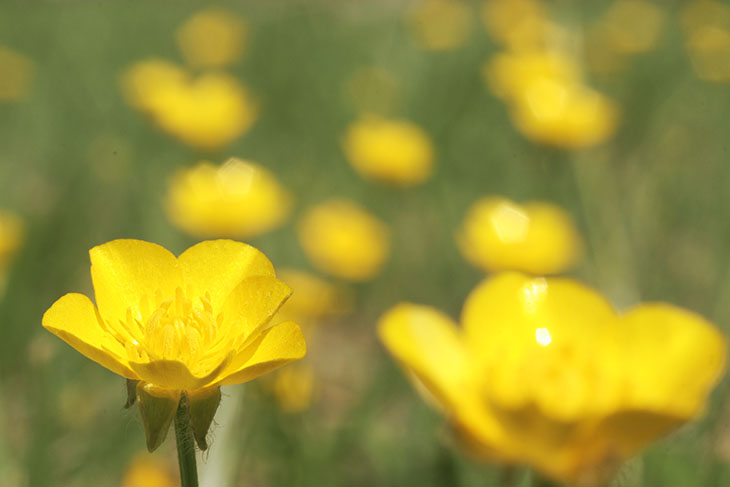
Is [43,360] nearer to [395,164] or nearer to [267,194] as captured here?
[267,194]

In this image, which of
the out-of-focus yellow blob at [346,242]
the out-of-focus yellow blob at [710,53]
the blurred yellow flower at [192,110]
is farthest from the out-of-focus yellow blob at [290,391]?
the out-of-focus yellow blob at [710,53]

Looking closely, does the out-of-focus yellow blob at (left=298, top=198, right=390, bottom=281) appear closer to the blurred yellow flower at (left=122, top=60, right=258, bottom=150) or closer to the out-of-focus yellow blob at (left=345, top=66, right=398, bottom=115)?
the blurred yellow flower at (left=122, top=60, right=258, bottom=150)

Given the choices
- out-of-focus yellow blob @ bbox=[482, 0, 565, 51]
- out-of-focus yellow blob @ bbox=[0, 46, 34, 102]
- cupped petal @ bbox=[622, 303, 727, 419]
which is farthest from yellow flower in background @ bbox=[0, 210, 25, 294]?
out-of-focus yellow blob @ bbox=[482, 0, 565, 51]

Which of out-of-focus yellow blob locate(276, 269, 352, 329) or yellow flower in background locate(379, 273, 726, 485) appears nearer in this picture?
yellow flower in background locate(379, 273, 726, 485)

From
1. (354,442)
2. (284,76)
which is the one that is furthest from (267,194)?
(284,76)

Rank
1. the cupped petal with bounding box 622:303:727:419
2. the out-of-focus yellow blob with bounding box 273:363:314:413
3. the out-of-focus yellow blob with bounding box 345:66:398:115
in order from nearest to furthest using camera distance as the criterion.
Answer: the cupped petal with bounding box 622:303:727:419
the out-of-focus yellow blob with bounding box 273:363:314:413
the out-of-focus yellow blob with bounding box 345:66:398:115

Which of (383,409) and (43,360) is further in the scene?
(383,409)
